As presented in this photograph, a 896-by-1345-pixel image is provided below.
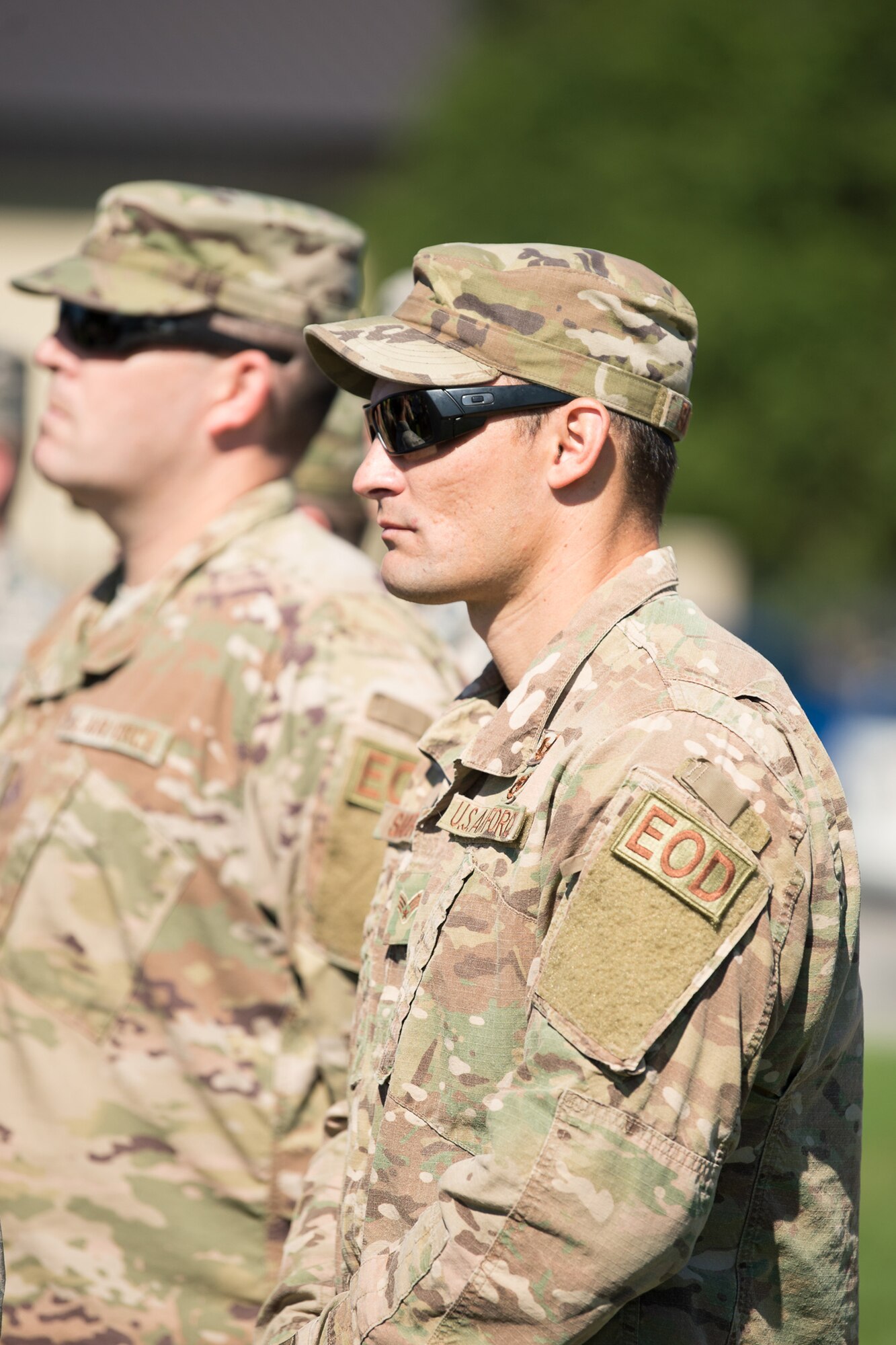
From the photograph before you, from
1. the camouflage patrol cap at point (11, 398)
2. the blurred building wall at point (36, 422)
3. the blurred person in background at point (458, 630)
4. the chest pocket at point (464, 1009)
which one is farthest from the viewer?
the blurred building wall at point (36, 422)

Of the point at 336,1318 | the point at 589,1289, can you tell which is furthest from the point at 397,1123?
the point at 589,1289

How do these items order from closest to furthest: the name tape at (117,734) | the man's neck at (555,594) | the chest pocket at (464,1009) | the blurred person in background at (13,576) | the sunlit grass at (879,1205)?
the chest pocket at (464,1009)
the man's neck at (555,594)
the name tape at (117,734)
the sunlit grass at (879,1205)
the blurred person in background at (13,576)

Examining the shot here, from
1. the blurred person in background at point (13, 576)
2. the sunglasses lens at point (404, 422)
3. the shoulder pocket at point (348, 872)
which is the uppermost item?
the sunglasses lens at point (404, 422)

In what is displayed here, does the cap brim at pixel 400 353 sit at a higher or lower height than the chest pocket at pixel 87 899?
higher

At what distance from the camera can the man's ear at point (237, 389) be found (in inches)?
127

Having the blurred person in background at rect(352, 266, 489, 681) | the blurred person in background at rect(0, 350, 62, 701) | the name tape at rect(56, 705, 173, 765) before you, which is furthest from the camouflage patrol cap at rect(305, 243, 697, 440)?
the blurred person in background at rect(0, 350, 62, 701)

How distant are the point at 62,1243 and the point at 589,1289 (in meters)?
1.40

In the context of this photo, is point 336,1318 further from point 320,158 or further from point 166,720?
point 320,158

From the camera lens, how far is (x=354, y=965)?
8.98ft

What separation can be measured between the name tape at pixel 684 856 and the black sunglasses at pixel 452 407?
628mm

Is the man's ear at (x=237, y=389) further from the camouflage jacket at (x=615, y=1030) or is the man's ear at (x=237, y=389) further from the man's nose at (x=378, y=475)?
the camouflage jacket at (x=615, y=1030)

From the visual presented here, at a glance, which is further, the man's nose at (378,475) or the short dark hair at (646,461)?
the man's nose at (378,475)

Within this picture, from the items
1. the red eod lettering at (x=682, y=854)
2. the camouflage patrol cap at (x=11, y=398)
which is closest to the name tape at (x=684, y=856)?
the red eod lettering at (x=682, y=854)

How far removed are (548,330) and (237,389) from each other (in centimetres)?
126
